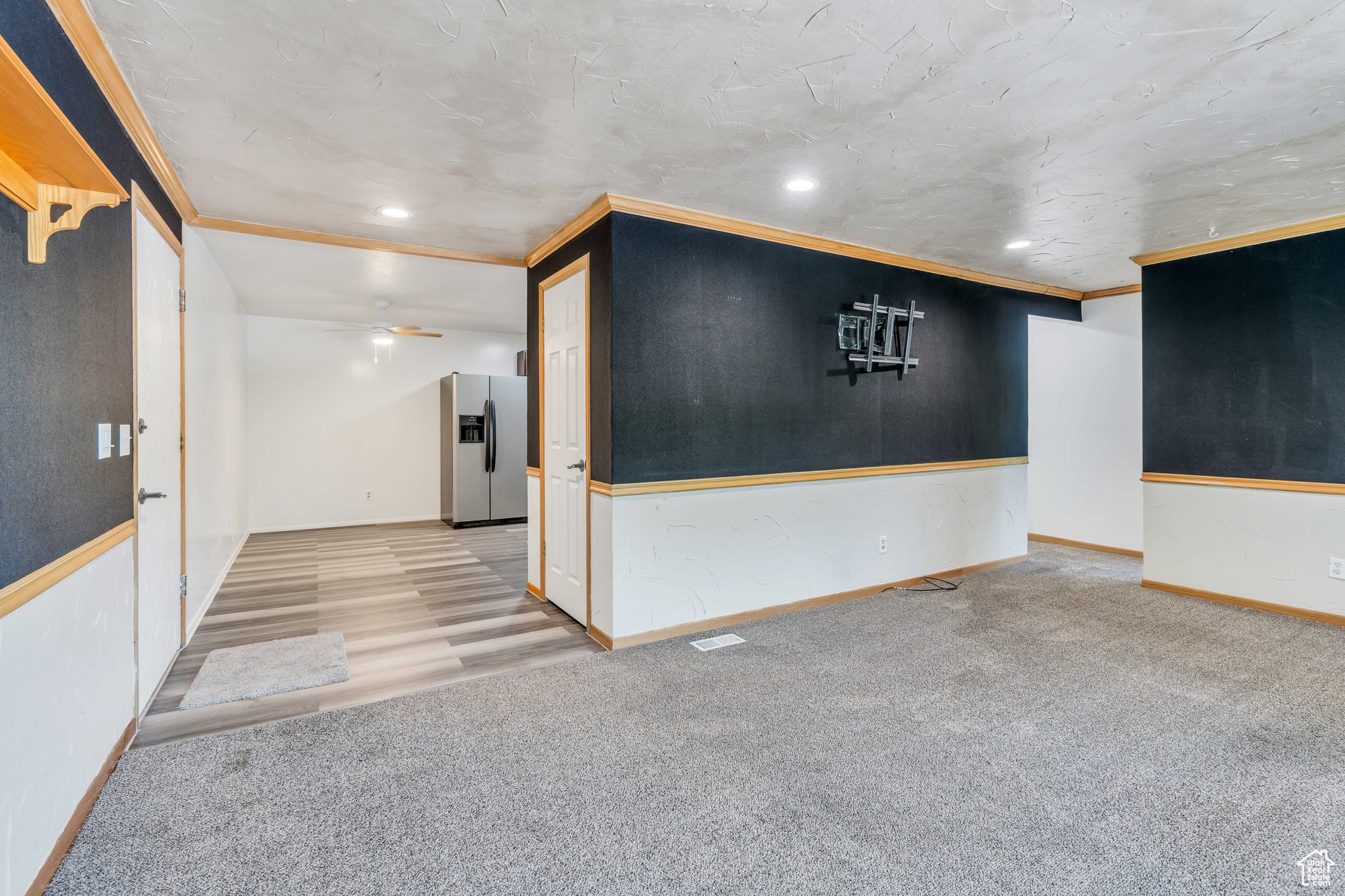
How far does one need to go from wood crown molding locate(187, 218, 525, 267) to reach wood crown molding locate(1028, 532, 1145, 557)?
5393 millimetres

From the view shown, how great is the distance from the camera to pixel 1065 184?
3.05 meters

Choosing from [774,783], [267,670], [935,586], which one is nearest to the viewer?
[774,783]

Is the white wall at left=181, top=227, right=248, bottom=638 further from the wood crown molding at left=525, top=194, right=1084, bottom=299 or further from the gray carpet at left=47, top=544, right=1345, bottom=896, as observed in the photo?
the wood crown molding at left=525, top=194, right=1084, bottom=299

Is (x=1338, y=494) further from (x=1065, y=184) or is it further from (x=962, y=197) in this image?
(x=962, y=197)

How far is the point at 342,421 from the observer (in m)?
7.18

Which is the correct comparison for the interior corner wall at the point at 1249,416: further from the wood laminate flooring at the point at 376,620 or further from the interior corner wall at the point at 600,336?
the wood laminate flooring at the point at 376,620

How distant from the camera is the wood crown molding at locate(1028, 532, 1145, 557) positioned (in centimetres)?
541

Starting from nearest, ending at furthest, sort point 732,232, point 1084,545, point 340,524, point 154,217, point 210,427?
point 154,217 < point 732,232 < point 210,427 < point 1084,545 < point 340,524

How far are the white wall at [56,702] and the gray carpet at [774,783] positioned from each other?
169 millimetres

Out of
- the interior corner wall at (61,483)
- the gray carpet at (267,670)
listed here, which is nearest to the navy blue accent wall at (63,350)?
the interior corner wall at (61,483)

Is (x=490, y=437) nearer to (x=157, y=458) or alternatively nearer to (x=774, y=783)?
(x=157, y=458)

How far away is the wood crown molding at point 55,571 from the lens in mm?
1375

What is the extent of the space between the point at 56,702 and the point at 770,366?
3.26 m

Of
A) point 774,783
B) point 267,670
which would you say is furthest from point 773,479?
point 267,670
